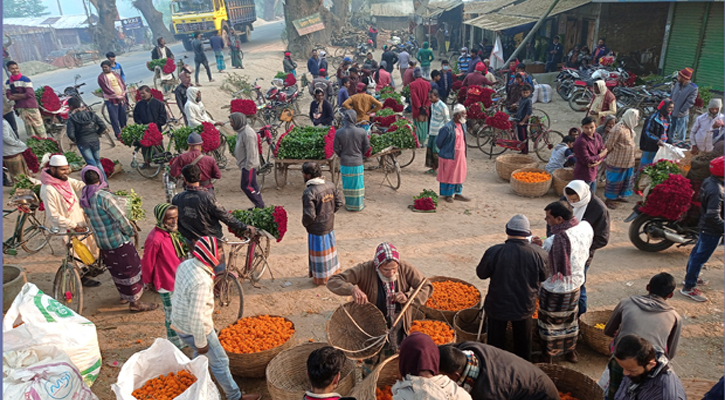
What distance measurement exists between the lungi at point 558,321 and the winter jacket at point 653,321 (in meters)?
0.79

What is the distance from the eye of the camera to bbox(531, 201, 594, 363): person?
4789 millimetres

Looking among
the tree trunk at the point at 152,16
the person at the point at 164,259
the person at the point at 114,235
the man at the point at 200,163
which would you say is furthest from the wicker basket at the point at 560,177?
the tree trunk at the point at 152,16

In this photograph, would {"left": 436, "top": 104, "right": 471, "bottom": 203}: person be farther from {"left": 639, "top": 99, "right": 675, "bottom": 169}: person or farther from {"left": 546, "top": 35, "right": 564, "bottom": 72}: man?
{"left": 546, "top": 35, "right": 564, "bottom": 72}: man

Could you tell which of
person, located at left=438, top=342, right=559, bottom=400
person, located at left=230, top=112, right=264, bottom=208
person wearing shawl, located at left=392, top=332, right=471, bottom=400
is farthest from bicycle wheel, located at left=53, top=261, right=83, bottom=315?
person, located at left=438, top=342, right=559, bottom=400

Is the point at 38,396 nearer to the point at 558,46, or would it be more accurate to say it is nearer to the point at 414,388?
the point at 414,388

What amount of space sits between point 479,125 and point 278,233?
29.3ft

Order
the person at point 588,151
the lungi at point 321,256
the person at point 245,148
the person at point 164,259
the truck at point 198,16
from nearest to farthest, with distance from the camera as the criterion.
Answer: the person at point 164,259
the lungi at point 321,256
the person at point 588,151
the person at point 245,148
the truck at point 198,16

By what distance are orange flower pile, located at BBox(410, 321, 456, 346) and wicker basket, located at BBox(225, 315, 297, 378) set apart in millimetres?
1445

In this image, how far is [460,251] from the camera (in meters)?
8.08

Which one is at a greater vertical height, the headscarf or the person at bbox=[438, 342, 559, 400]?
the headscarf

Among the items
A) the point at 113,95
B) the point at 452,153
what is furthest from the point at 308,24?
the point at 452,153

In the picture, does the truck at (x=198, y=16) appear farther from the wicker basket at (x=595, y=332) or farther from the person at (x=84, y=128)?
the wicker basket at (x=595, y=332)

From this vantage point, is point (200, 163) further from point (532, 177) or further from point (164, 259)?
point (532, 177)

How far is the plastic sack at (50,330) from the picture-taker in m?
4.47
